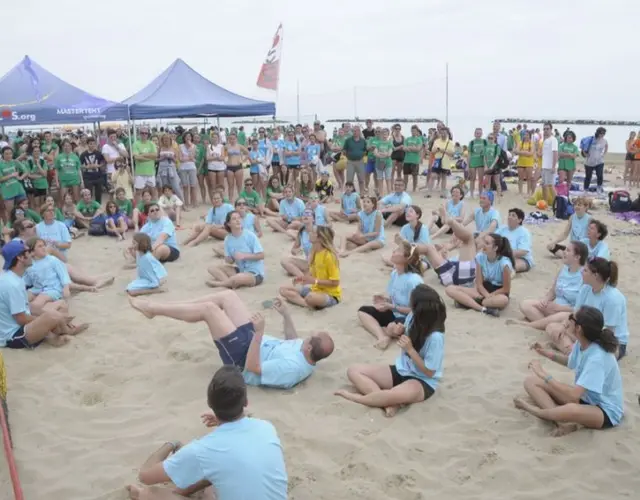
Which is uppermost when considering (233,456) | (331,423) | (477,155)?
(477,155)

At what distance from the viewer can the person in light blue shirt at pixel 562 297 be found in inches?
204

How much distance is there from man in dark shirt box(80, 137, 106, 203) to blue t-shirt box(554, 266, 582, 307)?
8.68 meters

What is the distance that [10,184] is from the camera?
370 inches

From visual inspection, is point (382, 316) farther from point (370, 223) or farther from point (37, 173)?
point (37, 173)

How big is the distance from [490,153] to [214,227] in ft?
19.9

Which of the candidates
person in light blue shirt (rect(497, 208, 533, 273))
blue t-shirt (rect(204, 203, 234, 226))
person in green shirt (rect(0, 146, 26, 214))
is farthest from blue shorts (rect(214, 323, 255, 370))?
person in green shirt (rect(0, 146, 26, 214))

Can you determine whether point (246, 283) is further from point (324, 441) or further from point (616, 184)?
point (616, 184)

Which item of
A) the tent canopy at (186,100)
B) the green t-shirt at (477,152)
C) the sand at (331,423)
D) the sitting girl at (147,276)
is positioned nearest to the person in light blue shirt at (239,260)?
the sitting girl at (147,276)

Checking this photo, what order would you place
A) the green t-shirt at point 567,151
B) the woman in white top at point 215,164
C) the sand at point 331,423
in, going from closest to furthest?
the sand at point 331,423
the woman in white top at point 215,164
the green t-shirt at point 567,151

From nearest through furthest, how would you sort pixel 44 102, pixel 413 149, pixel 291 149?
pixel 44 102
pixel 413 149
pixel 291 149

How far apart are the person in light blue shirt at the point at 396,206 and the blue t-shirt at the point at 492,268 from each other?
3.53 metres

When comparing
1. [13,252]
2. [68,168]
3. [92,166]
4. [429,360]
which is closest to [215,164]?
[92,166]

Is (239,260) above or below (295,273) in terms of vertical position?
above

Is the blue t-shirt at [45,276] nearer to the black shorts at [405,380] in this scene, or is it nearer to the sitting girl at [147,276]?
the sitting girl at [147,276]
